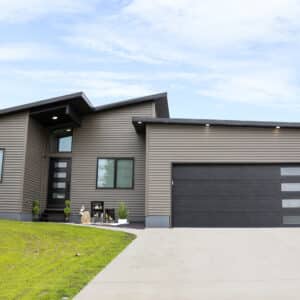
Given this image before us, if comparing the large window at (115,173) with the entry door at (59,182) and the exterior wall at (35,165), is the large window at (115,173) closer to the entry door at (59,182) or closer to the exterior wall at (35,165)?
the entry door at (59,182)

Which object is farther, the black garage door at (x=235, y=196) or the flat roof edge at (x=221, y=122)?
the flat roof edge at (x=221, y=122)

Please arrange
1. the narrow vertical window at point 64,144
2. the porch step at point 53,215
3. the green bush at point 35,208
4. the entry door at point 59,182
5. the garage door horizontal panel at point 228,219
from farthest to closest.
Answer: the narrow vertical window at point 64,144, the entry door at point 59,182, the porch step at point 53,215, the green bush at point 35,208, the garage door horizontal panel at point 228,219

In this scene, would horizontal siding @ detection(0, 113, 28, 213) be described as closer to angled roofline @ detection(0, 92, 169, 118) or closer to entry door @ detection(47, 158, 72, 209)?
angled roofline @ detection(0, 92, 169, 118)

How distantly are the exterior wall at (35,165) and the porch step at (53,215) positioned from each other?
0.85ft

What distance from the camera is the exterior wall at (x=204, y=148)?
13445 millimetres

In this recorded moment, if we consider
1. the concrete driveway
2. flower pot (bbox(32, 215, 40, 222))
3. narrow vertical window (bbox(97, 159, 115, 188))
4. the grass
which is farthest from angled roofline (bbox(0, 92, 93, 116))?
the concrete driveway

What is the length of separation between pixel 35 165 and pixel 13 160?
116 cm

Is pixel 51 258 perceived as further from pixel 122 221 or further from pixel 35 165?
pixel 35 165

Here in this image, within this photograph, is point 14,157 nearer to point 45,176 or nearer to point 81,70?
point 45,176

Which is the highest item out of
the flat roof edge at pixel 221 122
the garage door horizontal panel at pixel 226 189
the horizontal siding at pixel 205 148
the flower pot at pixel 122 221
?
the flat roof edge at pixel 221 122

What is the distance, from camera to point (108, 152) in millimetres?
15844

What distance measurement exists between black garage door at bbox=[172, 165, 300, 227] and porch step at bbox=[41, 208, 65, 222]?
5.04 metres

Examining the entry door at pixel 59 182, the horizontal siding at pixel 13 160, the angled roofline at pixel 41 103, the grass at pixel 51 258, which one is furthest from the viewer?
the entry door at pixel 59 182

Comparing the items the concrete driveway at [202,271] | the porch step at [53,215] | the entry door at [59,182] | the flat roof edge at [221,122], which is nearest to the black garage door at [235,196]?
the flat roof edge at [221,122]
